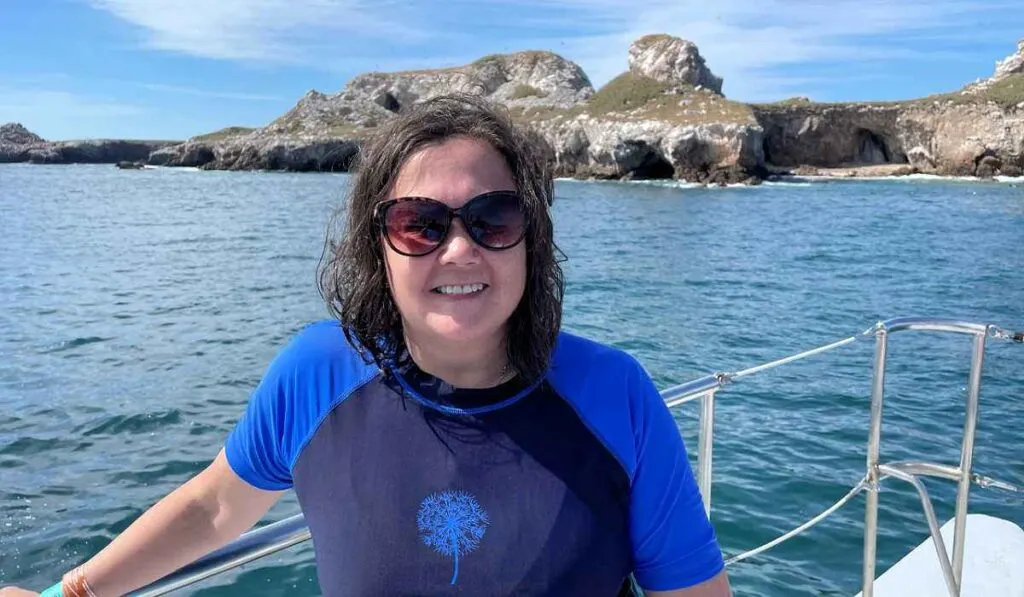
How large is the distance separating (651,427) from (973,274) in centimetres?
2104

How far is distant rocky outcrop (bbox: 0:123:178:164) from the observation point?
135500mm

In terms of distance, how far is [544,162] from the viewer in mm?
1607

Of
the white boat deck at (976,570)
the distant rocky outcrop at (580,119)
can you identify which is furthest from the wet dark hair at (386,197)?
the distant rocky outcrop at (580,119)

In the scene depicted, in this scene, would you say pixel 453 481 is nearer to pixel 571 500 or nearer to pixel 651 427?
pixel 571 500

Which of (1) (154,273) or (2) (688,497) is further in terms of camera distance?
(1) (154,273)

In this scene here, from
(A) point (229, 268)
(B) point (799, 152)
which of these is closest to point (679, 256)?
(A) point (229, 268)

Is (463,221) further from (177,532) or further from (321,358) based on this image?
(177,532)

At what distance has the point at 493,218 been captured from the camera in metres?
1.47

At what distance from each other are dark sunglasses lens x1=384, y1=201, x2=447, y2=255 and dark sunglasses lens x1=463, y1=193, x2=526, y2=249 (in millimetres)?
53

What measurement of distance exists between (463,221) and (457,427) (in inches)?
14.9

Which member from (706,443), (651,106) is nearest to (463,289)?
(706,443)

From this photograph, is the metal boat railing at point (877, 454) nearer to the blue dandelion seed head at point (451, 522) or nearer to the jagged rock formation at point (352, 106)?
the blue dandelion seed head at point (451, 522)

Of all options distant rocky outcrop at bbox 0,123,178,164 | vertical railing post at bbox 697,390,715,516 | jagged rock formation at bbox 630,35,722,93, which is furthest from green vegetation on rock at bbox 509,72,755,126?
distant rocky outcrop at bbox 0,123,178,164

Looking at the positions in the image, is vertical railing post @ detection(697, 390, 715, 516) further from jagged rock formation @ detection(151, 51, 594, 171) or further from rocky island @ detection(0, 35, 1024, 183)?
jagged rock formation @ detection(151, 51, 594, 171)
